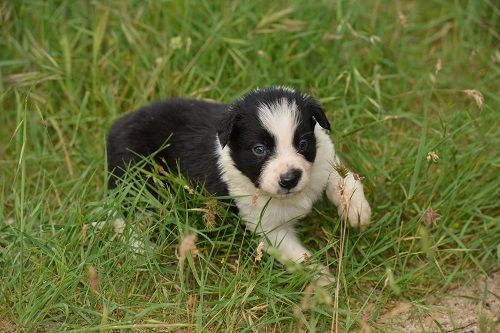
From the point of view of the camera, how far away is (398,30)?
6.52 m

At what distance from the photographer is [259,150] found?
174 inches

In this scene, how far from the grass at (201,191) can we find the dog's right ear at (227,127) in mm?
374

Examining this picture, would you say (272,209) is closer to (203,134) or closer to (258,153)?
(258,153)

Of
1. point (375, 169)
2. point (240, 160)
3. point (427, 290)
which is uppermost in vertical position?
point (240, 160)

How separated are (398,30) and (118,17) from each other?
7.68 ft

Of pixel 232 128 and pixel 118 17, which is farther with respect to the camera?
pixel 118 17

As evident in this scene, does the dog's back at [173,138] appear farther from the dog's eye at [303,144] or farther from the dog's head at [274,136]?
the dog's eye at [303,144]

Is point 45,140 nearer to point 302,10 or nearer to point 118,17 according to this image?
point 118,17

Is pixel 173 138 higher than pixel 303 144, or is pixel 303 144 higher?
pixel 303 144

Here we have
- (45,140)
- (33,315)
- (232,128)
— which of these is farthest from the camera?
(45,140)

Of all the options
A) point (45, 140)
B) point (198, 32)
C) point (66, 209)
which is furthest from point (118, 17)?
point (66, 209)

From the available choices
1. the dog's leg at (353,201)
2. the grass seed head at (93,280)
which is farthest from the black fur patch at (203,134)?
the grass seed head at (93,280)

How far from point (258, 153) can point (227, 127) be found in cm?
23

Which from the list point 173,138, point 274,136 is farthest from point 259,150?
point 173,138
